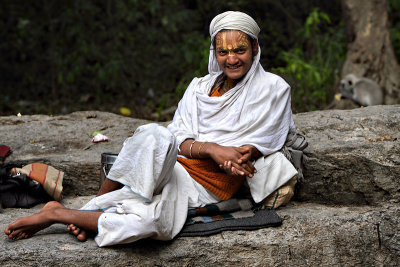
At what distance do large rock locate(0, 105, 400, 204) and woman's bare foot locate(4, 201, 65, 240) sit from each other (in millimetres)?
1234

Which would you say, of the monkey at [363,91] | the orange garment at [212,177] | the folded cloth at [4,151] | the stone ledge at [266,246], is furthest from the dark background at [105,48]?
the stone ledge at [266,246]

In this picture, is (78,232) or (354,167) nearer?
(78,232)

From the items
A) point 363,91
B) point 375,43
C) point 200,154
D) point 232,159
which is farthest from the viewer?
point 375,43

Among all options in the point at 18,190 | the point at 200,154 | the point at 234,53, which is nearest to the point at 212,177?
the point at 200,154

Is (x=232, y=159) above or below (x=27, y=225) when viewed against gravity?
above

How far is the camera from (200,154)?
303 centimetres

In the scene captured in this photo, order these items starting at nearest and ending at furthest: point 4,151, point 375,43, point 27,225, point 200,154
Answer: point 27,225, point 200,154, point 4,151, point 375,43

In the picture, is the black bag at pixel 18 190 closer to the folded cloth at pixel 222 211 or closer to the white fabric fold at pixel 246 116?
the white fabric fold at pixel 246 116

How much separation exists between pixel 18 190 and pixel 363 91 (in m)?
4.97

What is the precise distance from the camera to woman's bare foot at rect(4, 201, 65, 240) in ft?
8.57

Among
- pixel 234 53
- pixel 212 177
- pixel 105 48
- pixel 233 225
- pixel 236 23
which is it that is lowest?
pixel 233 225

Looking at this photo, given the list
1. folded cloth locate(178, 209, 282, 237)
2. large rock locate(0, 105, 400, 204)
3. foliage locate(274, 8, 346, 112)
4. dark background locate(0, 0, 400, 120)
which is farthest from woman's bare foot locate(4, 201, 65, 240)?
dark background locate(0, 0, 400, 120)

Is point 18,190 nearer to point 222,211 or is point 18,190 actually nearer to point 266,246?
point 222,211

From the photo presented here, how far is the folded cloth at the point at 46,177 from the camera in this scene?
3.58m
